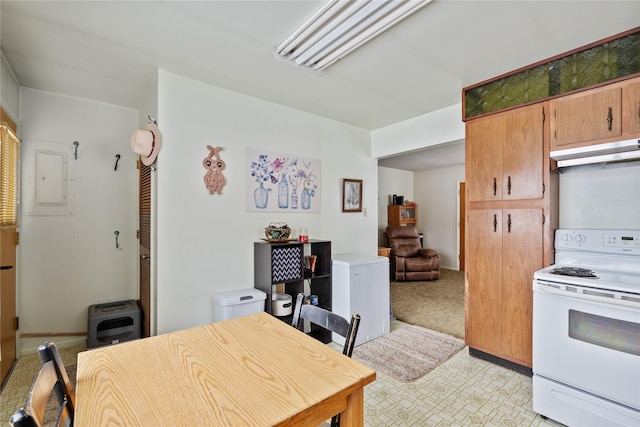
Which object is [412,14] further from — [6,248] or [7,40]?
[6,248]

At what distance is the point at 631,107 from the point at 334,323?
2.32 metres

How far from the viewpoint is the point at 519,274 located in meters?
2.45

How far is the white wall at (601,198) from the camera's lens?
2139 millimetres

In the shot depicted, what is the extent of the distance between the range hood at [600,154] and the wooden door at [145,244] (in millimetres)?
3397

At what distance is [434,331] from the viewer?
3393 millimetres

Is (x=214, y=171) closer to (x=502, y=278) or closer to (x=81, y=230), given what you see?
(x=81, y=230)

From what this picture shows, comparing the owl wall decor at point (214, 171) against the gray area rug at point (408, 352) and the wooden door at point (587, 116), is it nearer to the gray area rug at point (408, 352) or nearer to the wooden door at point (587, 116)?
the gray area rug at point (408, 352)

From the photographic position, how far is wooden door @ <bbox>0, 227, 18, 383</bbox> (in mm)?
2217

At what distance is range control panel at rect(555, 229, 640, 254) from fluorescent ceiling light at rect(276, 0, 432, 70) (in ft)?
6.56

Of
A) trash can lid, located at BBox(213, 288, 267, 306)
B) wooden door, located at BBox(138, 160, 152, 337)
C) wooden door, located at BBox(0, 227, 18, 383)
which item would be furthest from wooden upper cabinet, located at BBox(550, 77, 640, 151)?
wooden door, located at BBox(0, 227, 18, 383)

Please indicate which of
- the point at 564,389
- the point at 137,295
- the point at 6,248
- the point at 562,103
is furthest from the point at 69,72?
the point at 564,389

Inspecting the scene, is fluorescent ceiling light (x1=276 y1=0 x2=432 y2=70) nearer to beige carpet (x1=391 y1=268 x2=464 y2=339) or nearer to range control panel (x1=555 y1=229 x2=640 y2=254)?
range control panel (x1=555 y1=229 x2=640 y2=254)

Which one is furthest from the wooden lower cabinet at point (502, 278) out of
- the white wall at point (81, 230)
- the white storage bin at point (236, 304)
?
the white wall at point (81, 230)

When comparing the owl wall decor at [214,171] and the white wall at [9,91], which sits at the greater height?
the white wall at [9,91]
